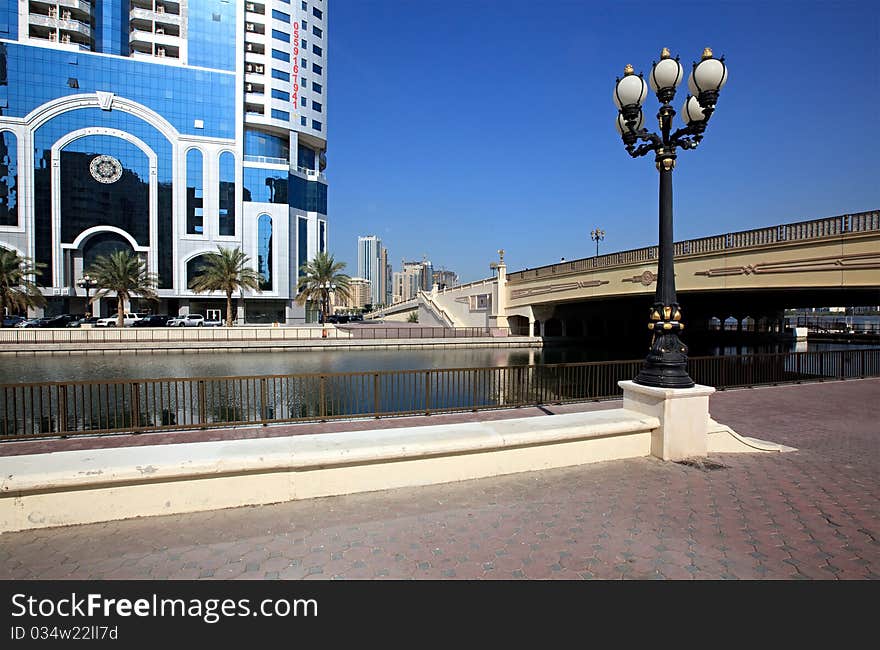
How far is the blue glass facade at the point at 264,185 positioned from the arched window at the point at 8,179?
2325 centimetres

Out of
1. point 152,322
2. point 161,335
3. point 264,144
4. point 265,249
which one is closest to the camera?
point 161,335

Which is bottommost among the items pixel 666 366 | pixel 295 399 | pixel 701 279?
pixel 295 399

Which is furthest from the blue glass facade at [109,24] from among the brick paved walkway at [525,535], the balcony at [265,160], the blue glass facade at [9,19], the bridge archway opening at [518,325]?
the brick paved walkway at [525,535]

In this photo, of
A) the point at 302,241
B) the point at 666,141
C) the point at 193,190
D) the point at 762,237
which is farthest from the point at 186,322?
the point at 666,141

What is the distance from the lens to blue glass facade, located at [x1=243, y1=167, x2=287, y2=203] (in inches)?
2369

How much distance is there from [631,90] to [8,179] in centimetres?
6766

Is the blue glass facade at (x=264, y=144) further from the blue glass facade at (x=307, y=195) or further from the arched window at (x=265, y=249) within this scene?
the arched window at (x=265, y=249)

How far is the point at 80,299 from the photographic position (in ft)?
180

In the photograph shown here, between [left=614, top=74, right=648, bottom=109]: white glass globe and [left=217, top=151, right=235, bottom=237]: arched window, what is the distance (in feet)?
195

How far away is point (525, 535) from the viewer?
3.84 m

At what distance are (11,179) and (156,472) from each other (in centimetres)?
6693

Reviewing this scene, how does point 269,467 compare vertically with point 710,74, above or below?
below

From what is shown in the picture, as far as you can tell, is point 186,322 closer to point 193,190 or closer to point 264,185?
point 193,190

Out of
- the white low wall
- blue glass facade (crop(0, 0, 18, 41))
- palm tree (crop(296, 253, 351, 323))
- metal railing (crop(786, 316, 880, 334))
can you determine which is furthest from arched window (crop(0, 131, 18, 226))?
metal railing (crop(786, 316, 880, 334))
